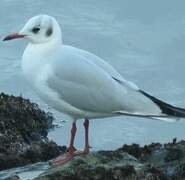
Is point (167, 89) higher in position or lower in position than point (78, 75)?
higher

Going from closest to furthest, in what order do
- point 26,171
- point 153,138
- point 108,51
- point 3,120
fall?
point 26,171 < point 3,120 < point 153,138 < point 108,51

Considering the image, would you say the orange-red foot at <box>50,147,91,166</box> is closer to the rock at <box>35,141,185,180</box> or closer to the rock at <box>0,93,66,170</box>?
the rock at <box>35,141,185,180</box>

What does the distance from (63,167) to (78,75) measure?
0.89 metres

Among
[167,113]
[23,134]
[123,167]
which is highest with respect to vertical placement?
[23,134]

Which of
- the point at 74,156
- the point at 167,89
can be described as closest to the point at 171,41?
the point at 167,89

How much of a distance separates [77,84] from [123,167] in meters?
0.93

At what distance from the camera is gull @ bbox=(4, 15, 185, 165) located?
7.91m

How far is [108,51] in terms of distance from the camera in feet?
50.6

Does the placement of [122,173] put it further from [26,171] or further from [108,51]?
[108,51]

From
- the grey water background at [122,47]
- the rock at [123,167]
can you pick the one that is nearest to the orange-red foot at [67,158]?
the rock at [123,167]

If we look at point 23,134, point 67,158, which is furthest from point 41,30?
point 23,134

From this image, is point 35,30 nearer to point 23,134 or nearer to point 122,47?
point 23,134

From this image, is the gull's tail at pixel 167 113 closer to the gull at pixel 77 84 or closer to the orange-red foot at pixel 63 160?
the gull at pixel 77 84

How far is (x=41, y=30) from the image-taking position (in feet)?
26.5
